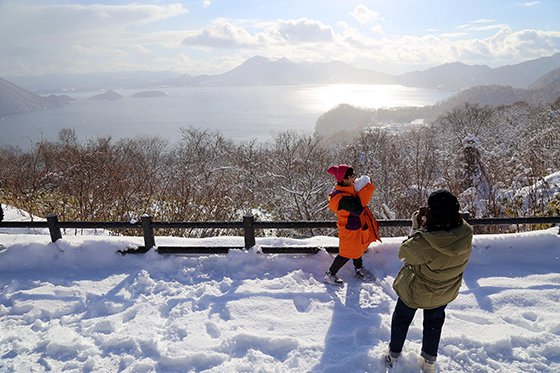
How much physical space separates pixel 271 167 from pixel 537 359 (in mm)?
21379

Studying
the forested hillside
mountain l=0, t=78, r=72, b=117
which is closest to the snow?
the forested hillside

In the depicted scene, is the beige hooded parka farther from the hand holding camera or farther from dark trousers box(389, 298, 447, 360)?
the hand holding camera

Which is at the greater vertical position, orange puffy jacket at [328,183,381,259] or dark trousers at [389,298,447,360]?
orange puffy jacket at [328,183,381,259]

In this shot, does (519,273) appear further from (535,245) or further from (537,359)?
(537,359)

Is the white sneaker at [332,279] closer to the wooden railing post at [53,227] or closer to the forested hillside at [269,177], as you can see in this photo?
the wooden railing post at [53,227]

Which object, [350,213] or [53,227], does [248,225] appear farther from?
[53,227]

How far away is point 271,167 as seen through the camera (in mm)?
24469

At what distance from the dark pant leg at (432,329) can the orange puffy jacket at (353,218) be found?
159cm

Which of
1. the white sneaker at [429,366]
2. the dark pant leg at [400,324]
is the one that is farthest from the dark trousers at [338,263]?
the white sneaker at [429,366]

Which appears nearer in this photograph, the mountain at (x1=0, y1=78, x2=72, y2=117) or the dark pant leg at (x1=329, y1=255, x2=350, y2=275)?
the dark pant leg at (x1=329, y1=255, x2=350, y2=275)

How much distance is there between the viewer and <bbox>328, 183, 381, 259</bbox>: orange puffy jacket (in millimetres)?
4617

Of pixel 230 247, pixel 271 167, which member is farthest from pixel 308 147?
pixel 230 247

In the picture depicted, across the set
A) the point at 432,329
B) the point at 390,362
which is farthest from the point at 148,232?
the point at 432,329

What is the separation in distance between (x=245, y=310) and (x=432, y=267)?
248 cm
